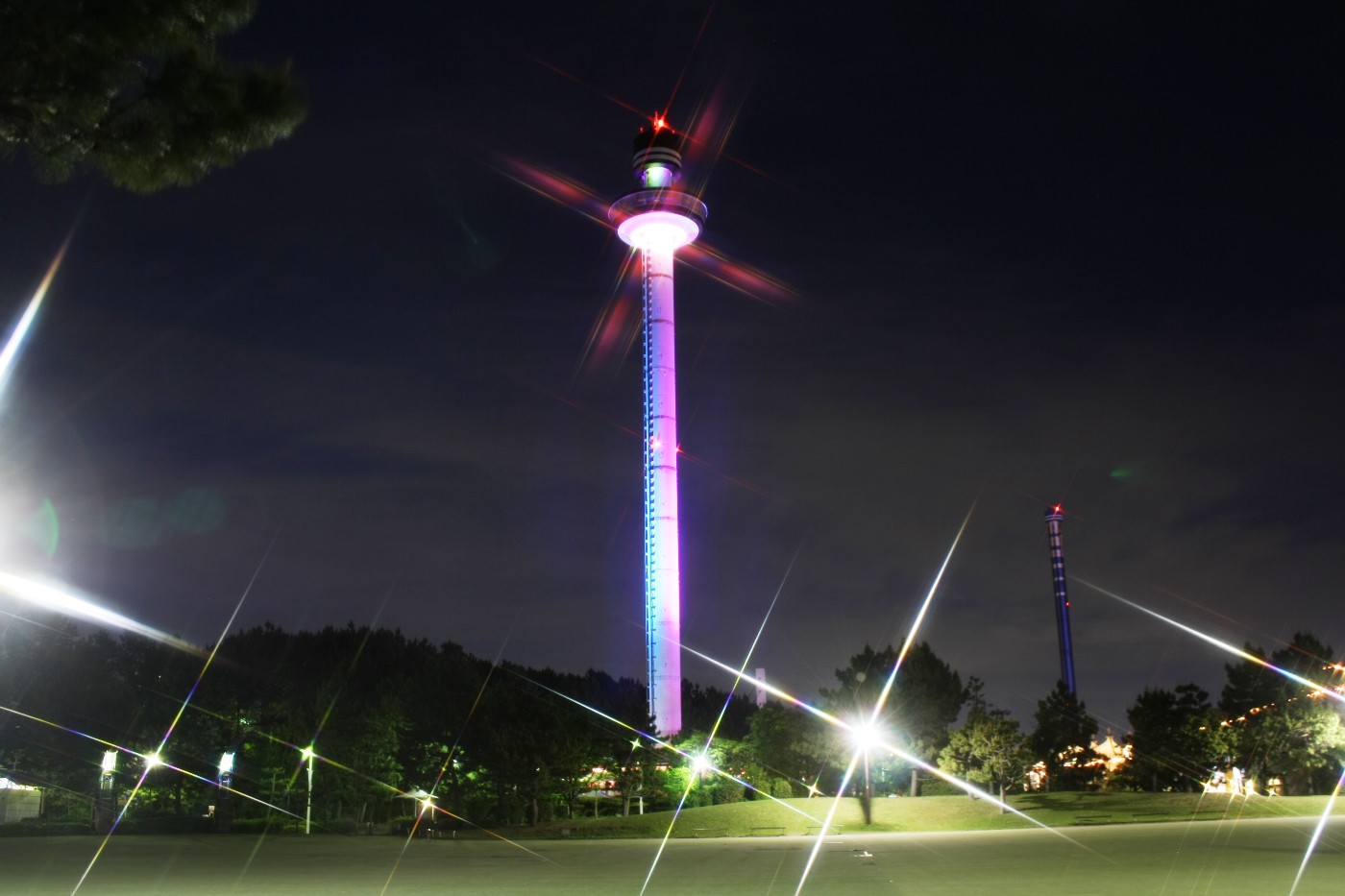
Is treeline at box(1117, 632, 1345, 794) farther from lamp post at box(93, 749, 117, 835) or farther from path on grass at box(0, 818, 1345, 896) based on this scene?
lamp post at box(93, 749, 117, 835)

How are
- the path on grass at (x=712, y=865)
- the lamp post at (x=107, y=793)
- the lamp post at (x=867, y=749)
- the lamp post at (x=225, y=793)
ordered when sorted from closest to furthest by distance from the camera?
1. the path on grass at (x=712, y=865)
2. the lamp post at (x=867, y=749)
3. the lamp post at (x=107, y=793)
4. the lamp post at (x=225, y=793)

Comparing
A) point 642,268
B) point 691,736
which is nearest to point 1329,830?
point 691,736

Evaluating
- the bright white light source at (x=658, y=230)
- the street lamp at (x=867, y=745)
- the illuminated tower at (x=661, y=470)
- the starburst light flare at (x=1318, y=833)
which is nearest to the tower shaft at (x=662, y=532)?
the illuminated tower at (x=661, y=470)

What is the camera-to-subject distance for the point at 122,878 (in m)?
20.8

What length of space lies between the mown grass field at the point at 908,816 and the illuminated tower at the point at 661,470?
29.9 m

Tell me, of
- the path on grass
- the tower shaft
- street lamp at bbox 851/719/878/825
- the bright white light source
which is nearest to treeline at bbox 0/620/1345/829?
street lamp at bbox 851/719/878/825

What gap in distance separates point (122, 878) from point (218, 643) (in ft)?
131

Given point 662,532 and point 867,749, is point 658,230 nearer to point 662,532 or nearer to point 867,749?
point 662,532

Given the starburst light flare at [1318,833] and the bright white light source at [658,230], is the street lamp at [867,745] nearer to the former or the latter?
the starburst light flare at [1318,833]

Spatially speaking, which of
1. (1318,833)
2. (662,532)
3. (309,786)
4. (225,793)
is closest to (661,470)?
(662,532)

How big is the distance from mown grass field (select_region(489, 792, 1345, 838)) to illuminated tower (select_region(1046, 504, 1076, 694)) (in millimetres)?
53022

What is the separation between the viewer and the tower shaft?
254ft

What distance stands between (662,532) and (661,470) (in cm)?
438

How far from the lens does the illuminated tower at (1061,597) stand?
105 metres
